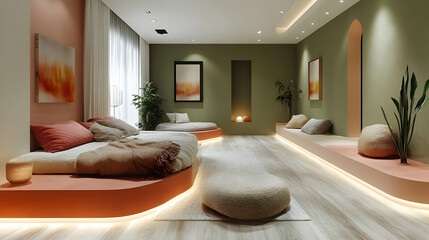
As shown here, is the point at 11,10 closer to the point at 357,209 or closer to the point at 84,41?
the point at 84,41

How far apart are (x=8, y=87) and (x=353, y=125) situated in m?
5.38

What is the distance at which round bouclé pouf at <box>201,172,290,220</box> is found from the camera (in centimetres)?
234

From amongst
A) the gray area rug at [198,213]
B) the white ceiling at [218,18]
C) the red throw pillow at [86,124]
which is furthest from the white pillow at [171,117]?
the gray area rug at [198,213]

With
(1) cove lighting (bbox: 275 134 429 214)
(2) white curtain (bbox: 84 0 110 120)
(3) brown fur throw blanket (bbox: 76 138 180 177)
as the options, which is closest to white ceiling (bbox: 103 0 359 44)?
(2) white curtain (bbox: 84 0 110 120)

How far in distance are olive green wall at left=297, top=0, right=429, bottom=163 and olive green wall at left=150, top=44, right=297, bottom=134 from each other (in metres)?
1.60

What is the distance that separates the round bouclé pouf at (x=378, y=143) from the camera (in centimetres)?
359

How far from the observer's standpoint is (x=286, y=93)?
8539 mm

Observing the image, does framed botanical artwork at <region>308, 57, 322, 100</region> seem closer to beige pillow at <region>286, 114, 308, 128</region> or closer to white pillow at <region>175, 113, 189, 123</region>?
beige pillow at <region>286, 114, 308, 128</region>

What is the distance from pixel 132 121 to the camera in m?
7.09

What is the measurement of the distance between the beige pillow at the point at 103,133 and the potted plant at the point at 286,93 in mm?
5629

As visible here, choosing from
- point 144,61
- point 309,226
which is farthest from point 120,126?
point 144,61

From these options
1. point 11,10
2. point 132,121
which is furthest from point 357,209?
point 132,121

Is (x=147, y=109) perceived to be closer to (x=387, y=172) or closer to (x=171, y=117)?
(x=171, y=117)

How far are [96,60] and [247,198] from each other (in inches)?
147
